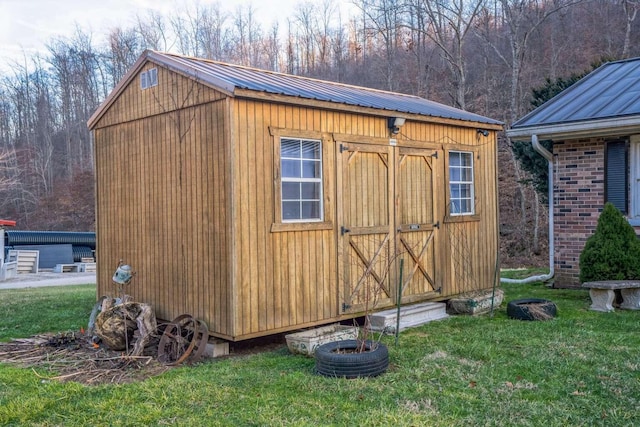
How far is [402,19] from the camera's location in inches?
953

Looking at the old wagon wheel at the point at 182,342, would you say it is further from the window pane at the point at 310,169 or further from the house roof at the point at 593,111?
the house roof at the point at 593,111

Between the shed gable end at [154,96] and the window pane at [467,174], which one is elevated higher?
the shed gable end at [154,96]

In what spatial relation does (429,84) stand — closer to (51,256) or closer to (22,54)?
(51,256)

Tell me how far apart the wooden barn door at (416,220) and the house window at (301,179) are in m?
1.41

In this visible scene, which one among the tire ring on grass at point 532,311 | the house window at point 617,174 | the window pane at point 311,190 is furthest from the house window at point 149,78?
the house window at point 617,174

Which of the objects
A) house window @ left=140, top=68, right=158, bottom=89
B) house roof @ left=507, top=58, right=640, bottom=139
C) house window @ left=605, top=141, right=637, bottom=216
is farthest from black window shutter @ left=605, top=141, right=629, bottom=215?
house window @ left=140, top=68, right=158, bottom=89

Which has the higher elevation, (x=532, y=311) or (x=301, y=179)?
(x=301, y=179)

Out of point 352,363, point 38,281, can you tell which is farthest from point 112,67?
point 352,363

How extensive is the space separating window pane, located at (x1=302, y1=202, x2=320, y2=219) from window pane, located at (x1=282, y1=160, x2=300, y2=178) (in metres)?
0.36

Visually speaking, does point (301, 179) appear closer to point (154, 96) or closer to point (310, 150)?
point (310, 150)

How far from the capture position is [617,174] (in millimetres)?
9109

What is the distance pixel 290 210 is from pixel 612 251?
192 inches

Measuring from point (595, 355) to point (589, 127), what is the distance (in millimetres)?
4615

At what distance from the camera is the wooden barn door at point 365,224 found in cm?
700
